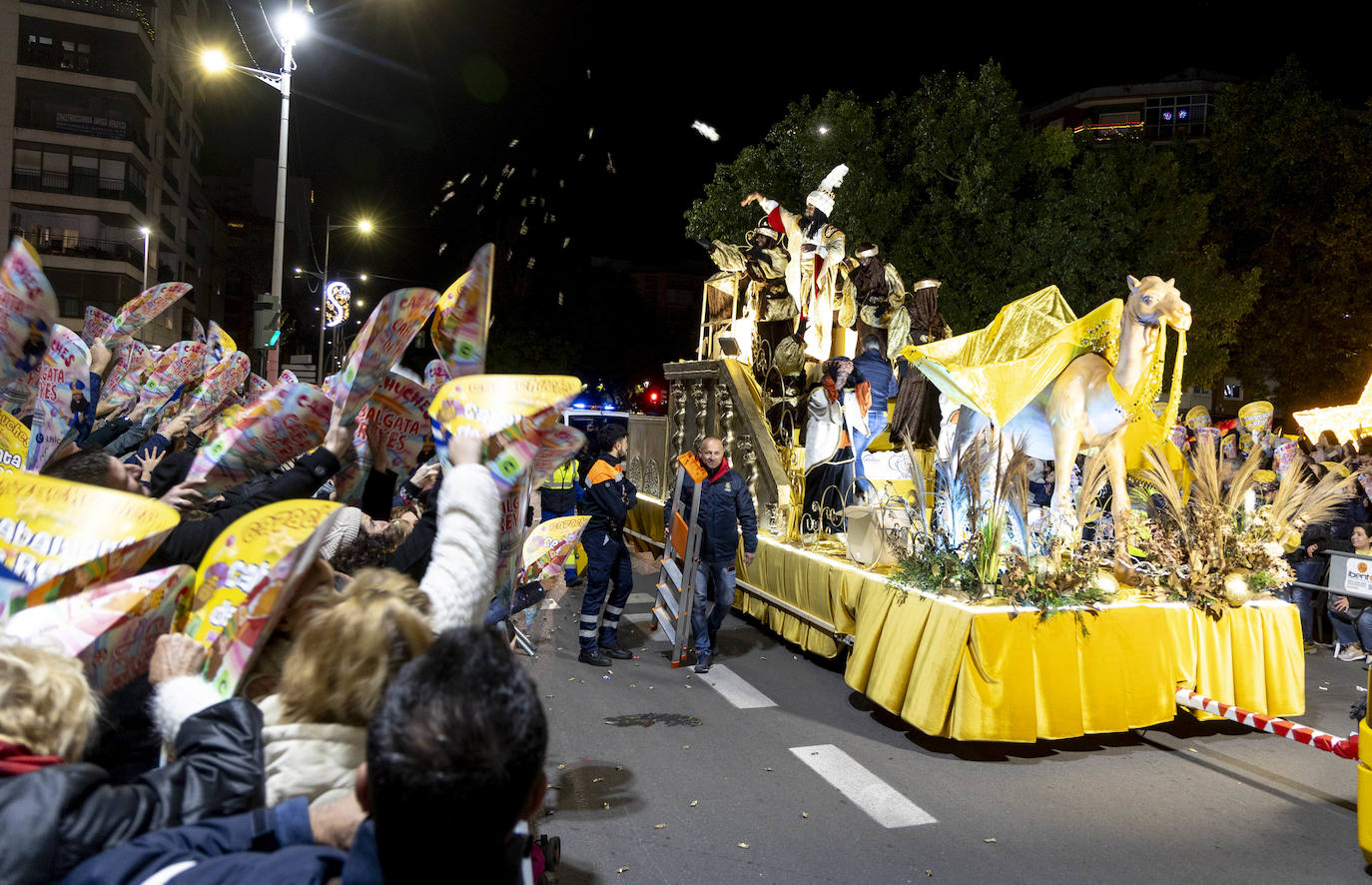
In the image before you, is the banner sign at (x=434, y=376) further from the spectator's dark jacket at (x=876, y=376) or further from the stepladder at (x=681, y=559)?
the spectator's dark jacket at (x=876, y=376)

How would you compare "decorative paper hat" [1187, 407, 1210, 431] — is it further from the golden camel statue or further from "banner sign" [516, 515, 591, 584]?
"banner sign" [516, 515, 591, 584]

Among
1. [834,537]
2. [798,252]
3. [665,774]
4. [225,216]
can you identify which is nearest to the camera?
[665,774]

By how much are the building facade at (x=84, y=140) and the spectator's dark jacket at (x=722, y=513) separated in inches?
1562

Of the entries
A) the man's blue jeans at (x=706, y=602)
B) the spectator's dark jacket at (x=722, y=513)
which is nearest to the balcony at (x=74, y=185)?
the spectator's dark jacket at (x=722, y=513)

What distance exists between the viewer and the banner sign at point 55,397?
158 inches

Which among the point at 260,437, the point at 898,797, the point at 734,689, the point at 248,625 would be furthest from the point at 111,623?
the point at 734,689

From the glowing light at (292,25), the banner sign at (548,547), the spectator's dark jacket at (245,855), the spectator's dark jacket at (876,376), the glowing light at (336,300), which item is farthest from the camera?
the glowing light at (336,300)

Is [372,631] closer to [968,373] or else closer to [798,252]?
[968,373]

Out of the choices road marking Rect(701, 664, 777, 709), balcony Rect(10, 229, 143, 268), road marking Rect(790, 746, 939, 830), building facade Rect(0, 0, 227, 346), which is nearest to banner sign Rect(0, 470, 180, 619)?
road marking Rect(790, 746, 939, 830)

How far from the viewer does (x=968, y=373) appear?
6.95m

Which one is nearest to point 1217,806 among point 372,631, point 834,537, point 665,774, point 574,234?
point 665,774

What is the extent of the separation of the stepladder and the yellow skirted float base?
63.7 inches

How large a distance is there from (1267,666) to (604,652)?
5063 millimetres

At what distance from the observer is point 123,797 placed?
158cm
